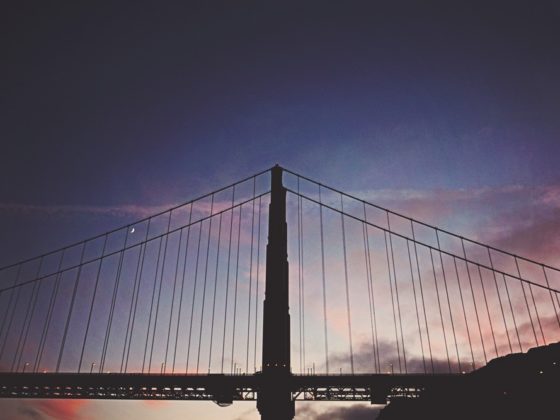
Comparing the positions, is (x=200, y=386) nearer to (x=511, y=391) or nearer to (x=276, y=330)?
(x=276, y=330)

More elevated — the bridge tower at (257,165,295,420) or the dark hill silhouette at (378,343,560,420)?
the bridge tower at (257,165,295,420)

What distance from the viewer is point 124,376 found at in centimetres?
4106

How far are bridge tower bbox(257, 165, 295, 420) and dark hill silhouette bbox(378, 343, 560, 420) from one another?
9.61 meters

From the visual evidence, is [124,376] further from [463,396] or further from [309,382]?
[463,396]

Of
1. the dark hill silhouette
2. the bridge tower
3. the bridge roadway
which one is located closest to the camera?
the dark hill silhouette

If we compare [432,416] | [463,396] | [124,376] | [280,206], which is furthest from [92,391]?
[463,396]

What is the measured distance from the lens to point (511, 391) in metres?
20.8

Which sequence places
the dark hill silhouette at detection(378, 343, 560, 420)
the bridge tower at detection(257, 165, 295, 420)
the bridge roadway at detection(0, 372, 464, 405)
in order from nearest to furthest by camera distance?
the dark hill silhouette at detection(378, 343, 560, 420) < the bridge tower at detection(257, 165, 295, 420) < the bridge roadway at detection(0, 372, 464, 405)

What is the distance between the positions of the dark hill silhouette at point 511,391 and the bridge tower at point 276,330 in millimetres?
9606

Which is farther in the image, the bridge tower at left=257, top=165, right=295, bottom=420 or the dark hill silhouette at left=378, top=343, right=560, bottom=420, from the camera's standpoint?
the bridge tower at left=257, top=165, right=295, bottom=420

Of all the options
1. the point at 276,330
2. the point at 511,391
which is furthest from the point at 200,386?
the point at 511,391

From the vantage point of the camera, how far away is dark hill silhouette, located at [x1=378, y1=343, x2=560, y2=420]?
18656 mm

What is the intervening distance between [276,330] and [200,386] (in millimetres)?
13236

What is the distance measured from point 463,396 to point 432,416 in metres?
4.29
